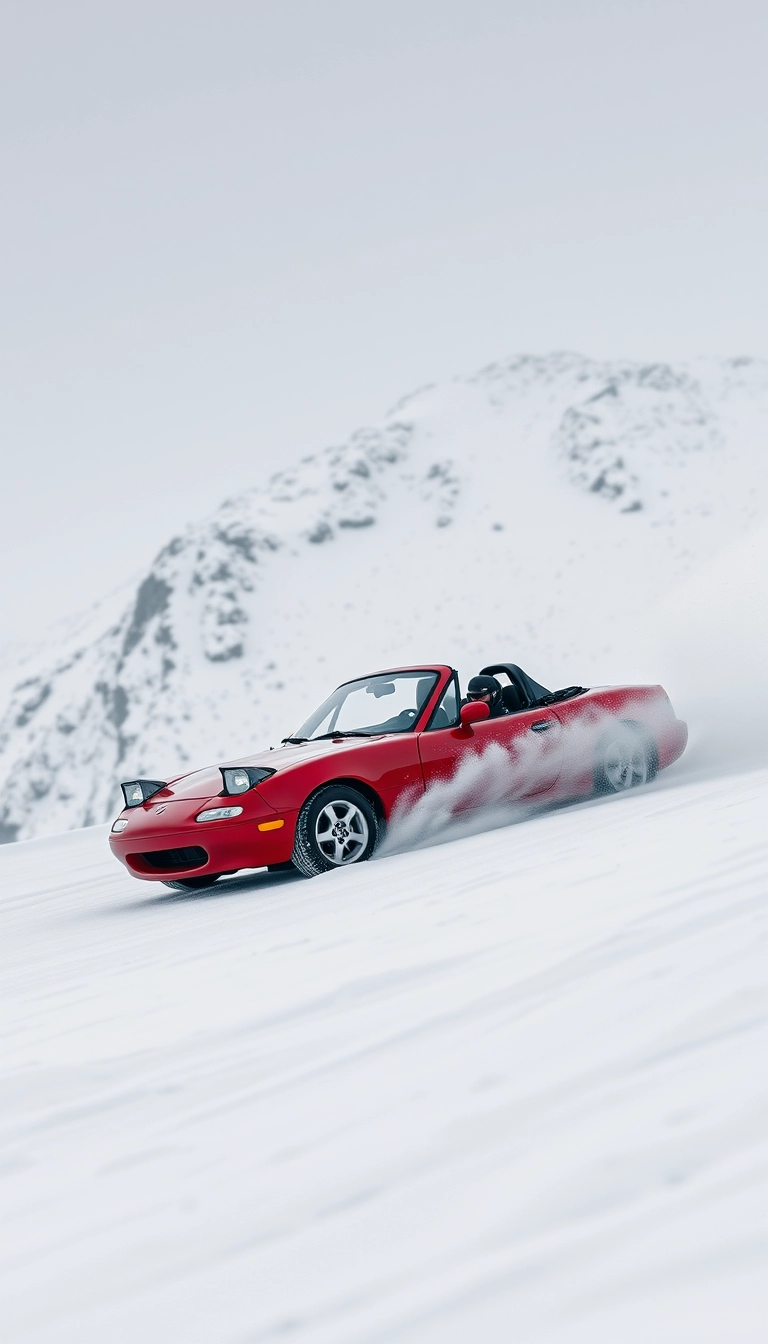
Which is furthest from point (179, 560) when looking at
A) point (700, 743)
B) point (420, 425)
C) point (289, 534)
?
point (700, 743)

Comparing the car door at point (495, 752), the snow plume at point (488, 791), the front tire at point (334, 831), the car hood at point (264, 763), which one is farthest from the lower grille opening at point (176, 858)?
→ the car door at point (495, 752)

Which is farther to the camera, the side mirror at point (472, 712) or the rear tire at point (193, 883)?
the rear tire at point (193, 883)

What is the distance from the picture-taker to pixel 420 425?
266 feet

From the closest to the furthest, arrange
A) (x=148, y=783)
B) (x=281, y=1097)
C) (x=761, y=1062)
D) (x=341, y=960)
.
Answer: (x=761, y=1062), (x=281, y=1097), (x=341, y=960), (x=148, y=783)

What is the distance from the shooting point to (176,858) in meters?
6.34

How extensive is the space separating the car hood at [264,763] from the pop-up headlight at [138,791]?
122 millimetres

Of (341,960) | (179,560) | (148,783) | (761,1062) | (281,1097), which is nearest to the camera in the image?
(761,1062)

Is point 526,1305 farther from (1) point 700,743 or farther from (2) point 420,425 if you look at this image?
(2) point 420,425

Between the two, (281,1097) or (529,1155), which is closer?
(529,1155)

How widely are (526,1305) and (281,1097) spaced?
3.30ft

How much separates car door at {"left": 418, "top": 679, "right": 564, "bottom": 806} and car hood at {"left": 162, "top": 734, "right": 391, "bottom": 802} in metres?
0.39

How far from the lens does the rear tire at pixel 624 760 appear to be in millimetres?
7617

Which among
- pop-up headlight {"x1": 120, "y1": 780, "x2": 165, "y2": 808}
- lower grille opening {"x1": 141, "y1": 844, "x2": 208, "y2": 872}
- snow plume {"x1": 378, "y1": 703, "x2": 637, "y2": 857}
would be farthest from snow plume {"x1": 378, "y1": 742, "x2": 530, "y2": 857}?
pop-up headlight {"x1": 120, "y1": 780, "x2": 165, "y2": 808}

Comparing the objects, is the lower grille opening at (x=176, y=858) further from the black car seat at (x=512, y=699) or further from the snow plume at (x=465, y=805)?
the black car seat at (x=512, y=699)
